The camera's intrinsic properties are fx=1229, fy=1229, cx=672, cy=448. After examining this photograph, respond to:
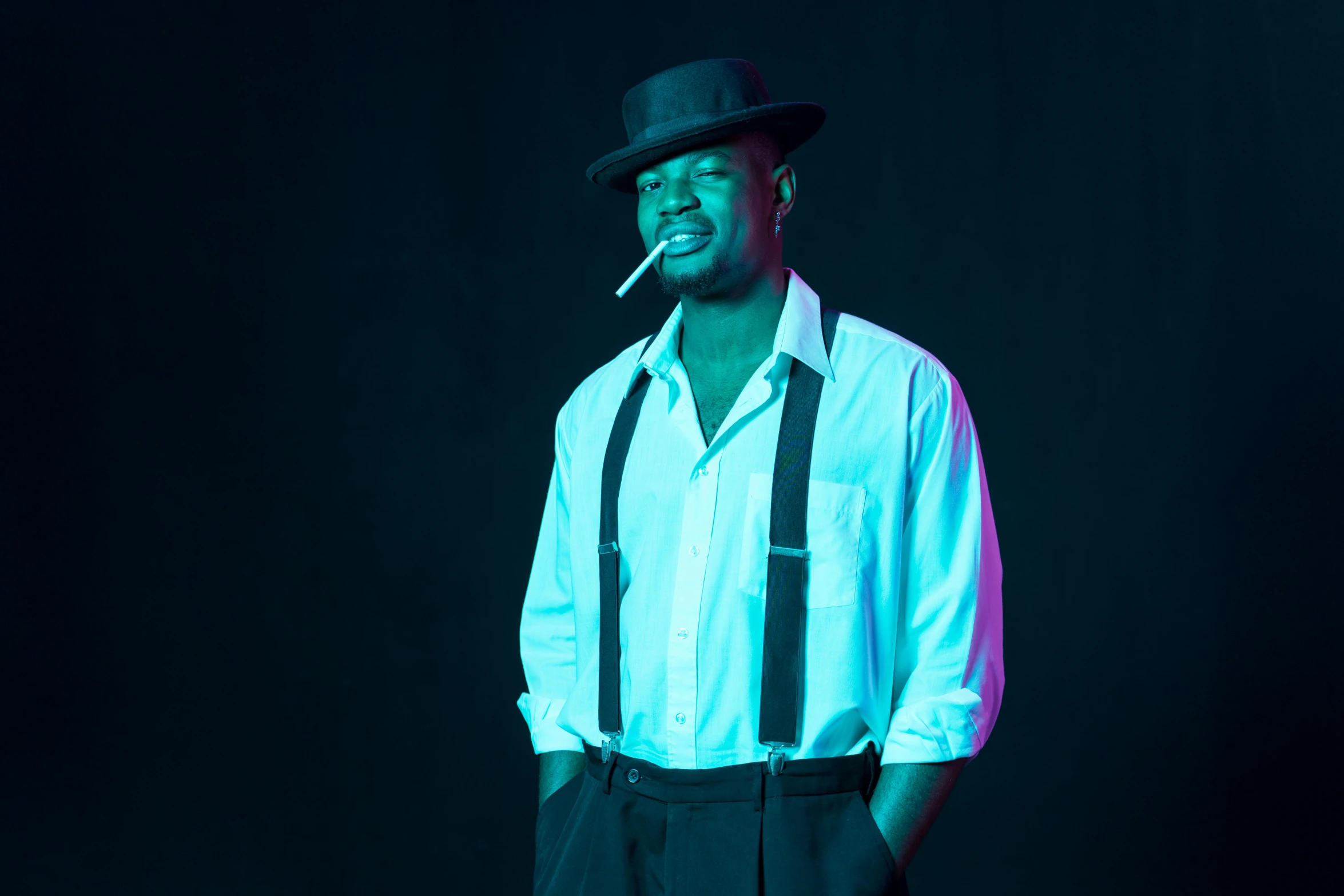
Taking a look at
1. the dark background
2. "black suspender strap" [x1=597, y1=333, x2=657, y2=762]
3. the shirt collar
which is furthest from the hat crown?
the dark background

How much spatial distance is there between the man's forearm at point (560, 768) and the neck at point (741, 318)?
0.55 metres

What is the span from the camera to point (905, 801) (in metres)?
1.35

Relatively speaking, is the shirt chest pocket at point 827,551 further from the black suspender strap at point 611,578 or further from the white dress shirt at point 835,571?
the black suspender strap at point 611,578

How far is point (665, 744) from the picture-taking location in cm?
143

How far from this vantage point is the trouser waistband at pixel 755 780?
1357 mm

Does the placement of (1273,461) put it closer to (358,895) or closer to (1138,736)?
(1138,736)

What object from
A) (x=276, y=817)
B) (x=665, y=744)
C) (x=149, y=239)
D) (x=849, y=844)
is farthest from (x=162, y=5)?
(x=849, y=844)

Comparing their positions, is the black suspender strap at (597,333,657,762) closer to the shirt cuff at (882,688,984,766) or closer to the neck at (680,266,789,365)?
the neck at (680,266,789,365)

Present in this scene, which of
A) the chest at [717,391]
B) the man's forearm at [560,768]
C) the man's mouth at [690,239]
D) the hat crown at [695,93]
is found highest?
the hat crown at [695,93]

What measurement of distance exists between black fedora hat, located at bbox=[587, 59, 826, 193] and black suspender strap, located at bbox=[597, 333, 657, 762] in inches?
12.1

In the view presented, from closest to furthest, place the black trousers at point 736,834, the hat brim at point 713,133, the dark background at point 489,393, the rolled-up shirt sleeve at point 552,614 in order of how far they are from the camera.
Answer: the black trousers at point 736,834, the hat brim at point 713,133, the rolled-up shirt sleeve at point 552,614, the dark background at point 489,393

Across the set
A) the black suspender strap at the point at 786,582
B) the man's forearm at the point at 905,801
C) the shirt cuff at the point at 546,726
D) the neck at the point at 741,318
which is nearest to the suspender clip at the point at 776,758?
the black suspender strap at the point at 786,582

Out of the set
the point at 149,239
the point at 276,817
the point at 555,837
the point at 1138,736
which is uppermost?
the point at 149,239

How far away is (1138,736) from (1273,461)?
2.08 feet
